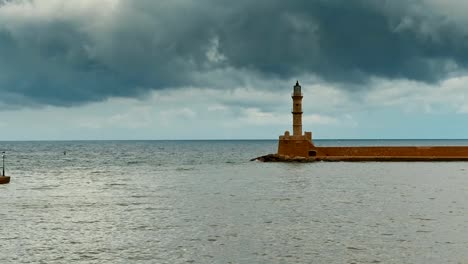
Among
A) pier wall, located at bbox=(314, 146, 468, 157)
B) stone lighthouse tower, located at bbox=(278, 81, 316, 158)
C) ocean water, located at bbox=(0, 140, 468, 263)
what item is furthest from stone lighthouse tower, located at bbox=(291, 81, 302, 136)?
ocean water, located at bbox=(0, 140, 468, 263)

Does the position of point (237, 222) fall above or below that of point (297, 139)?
below

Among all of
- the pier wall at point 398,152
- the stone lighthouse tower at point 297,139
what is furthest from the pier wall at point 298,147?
the pier wall at point 398,152

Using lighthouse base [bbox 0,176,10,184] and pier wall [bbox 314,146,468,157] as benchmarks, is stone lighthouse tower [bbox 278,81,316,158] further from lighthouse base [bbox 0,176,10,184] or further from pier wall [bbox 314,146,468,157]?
lighthouse base [bbox 0,176,10,184]

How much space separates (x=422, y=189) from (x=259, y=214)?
66.7 ft

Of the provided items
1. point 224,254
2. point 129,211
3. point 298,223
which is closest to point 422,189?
point 298,223

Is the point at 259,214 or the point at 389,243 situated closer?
the point at 389,243

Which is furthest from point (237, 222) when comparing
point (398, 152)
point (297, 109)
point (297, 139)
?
point (398, 152)

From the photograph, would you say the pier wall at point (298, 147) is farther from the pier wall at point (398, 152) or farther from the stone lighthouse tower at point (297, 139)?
the pier wall at point (398, 152)

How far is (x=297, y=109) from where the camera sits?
75938 millimetres

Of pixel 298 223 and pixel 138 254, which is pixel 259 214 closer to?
pixel 298 223

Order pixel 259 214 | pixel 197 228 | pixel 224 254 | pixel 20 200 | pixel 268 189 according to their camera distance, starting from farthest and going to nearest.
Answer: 1. pixel 268 189
2. pixel 20 200
3. pixel 259 214
4. pixel 197 228
5. pixel 224 254

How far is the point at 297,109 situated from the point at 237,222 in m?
47.2

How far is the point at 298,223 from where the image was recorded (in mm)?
29453

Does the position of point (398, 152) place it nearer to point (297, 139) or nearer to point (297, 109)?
point (297, 139)
